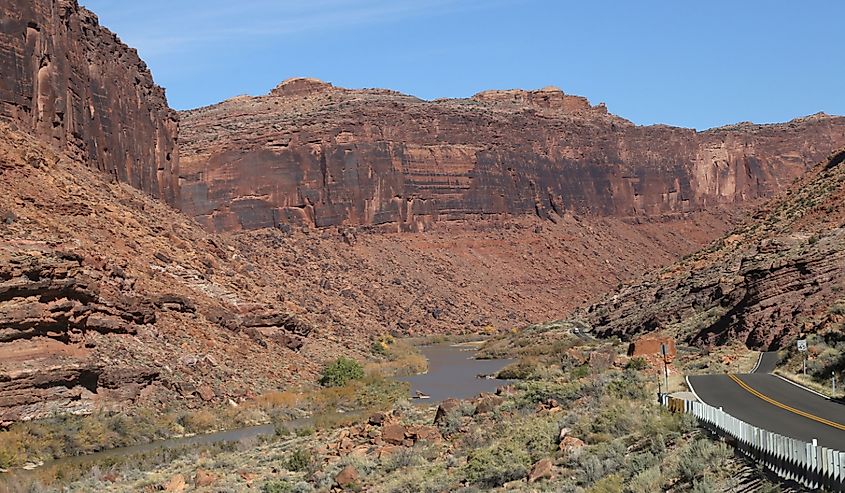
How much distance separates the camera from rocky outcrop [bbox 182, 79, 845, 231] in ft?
355

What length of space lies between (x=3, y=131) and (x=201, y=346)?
11.8 m

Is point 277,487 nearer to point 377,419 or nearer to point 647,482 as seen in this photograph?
point 377,419

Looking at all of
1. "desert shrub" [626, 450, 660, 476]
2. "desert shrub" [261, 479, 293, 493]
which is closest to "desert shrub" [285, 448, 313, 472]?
"desert shrub" [261, 479, 293, 493]

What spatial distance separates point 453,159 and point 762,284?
79.2 m

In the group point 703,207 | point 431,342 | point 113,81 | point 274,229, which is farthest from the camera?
point 703,207

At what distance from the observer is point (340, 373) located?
48812 millimetres

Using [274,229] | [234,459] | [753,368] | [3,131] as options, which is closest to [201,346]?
[3,131]

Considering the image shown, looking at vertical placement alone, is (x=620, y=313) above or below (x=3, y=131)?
below

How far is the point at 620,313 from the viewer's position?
65062mm

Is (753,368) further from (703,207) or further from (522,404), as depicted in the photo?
(703,207)

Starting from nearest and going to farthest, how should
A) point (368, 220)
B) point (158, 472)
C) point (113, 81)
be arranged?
point (158, 472), point (113, 81), point (368, 220)

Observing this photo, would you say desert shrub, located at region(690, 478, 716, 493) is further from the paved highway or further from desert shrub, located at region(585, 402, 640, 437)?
desert shrub, located at region(585, 402, 640, 437)

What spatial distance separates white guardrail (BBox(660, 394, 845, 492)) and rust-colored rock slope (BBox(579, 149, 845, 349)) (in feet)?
57.4

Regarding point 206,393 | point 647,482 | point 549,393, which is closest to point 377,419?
point 549,393
